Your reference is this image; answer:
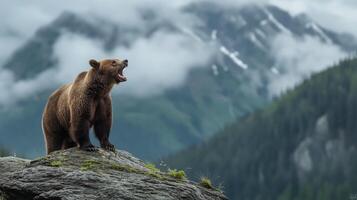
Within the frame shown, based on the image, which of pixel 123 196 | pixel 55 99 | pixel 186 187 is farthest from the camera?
pixel 55 99

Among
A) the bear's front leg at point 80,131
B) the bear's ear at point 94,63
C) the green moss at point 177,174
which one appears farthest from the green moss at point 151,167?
the bear's ear at point 94,63

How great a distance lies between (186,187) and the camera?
2145 cm

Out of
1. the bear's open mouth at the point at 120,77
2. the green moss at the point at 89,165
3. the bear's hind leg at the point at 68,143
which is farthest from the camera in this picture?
the bear's hind leg at the point at 68,143

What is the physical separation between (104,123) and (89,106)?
2.77ft

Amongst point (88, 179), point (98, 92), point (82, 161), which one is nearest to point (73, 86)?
point (98, 92)

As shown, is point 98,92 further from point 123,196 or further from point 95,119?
point 123,196

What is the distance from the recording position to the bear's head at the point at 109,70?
2409 cm

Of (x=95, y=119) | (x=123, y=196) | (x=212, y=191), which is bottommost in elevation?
(x=123, y=196)

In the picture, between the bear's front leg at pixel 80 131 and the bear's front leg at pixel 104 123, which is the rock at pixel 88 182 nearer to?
the bear's front leg at pixel 80 131

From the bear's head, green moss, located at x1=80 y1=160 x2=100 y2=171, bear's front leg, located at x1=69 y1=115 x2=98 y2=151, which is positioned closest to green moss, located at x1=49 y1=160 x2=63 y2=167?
green moss, located at x1=80 y1=160 x2=100 y2=171

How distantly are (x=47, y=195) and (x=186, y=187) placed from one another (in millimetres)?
3246

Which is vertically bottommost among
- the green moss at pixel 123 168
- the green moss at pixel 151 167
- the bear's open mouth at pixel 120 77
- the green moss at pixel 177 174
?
the green moss at pixel 123 168

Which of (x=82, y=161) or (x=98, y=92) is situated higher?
(x=98, y=92)

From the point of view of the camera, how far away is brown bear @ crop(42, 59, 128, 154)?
928 inches
